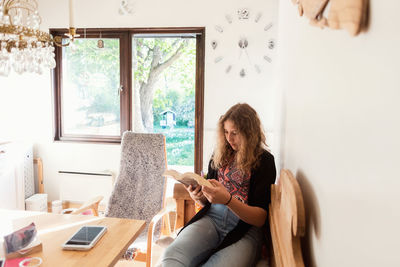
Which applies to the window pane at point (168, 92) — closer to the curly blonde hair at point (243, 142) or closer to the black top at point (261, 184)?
the curly blonde hair at point (243, 142)

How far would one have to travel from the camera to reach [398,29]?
1.15ft

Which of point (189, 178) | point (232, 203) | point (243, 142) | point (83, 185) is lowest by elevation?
point (83, 185)

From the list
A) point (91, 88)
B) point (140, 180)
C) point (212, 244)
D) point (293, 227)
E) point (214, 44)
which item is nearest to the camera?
point (293, 227)

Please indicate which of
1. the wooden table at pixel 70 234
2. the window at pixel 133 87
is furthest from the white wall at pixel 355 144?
the window at pixel 133 87

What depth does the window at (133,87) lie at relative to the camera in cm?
314

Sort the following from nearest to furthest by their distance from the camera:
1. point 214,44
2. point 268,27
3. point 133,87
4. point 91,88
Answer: point 268,27, point 214,44, point 133,87, point 91,88

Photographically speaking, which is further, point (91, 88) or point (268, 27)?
point (91, 88)

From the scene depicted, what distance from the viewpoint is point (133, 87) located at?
320 centimetres

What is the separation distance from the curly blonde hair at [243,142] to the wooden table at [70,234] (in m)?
0.57

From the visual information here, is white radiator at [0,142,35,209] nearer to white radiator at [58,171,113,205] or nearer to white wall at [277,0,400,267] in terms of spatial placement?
white radiator at [58,171,113,205]

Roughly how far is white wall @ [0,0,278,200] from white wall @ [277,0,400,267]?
6.61 feet

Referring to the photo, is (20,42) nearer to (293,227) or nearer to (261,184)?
(261,184)

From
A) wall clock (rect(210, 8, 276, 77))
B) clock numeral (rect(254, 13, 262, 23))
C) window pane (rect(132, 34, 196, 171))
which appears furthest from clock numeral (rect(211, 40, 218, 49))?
clock numeral (rect(254, 13, 262, 23))

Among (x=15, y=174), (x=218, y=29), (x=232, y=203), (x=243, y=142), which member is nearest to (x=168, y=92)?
(x=218, y=29)
